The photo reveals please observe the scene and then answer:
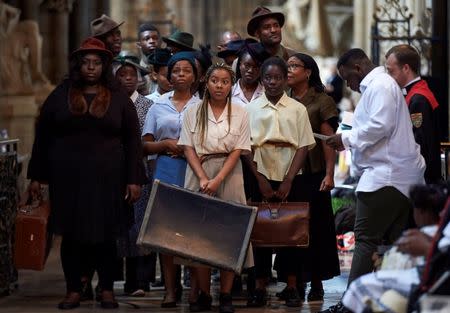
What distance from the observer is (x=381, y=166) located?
430 inches

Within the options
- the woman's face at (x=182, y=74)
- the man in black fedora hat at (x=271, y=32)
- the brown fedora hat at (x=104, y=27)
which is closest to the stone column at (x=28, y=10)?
the brown fedora hat at (x=104, y=27)

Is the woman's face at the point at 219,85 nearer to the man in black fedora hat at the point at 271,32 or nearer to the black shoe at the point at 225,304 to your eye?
the man in black fedora hat at the point at 271,32

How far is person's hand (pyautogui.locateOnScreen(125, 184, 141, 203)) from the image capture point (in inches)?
464

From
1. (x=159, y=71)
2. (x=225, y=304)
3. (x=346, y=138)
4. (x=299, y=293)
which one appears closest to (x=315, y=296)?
(x=299, y=293)

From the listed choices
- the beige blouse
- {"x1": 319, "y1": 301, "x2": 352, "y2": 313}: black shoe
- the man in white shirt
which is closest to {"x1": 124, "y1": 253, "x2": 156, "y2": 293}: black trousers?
the beige blouse

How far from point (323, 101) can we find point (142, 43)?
300 cm

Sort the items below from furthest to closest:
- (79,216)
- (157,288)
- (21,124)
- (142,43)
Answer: (21,124) → (142,43) → (157,288) → (79,216)

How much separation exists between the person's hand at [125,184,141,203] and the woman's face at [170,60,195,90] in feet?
2.92

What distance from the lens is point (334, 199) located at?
18656 millimetres

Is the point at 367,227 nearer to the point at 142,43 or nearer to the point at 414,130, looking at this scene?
the point at 414,130

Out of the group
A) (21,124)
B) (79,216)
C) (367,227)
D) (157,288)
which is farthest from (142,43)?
(21,124)

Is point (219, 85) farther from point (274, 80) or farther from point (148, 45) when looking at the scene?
point (148, 45)

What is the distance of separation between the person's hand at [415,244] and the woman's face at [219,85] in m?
3.11

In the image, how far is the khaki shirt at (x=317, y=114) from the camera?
12320mm
